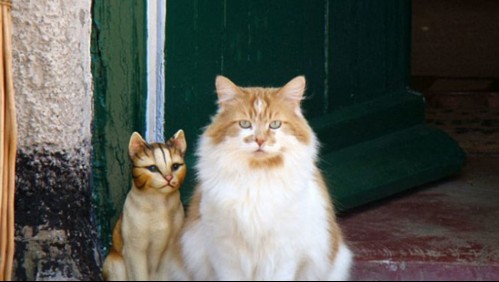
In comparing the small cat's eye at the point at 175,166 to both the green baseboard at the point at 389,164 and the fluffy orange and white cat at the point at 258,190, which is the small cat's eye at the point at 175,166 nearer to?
the fluffy orange and white cat at the point at 258,190

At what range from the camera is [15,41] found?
12.6 ft

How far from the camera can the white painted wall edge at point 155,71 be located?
13.3ft

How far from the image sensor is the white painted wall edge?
4.05 meters

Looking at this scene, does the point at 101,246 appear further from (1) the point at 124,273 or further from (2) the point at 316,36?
(2) the point at 316,36

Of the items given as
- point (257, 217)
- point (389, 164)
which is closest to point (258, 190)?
point (257, 217)

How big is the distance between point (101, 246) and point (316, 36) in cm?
132

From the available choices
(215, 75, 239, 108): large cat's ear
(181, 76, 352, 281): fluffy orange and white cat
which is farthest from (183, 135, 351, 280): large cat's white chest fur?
(215, 75, 239, 108): large cat's ear

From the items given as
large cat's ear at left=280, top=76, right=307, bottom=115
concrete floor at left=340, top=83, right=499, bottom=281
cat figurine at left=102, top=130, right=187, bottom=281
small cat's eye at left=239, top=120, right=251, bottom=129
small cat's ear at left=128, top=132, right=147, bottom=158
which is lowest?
concrete floor at left=340, top=83, right=499, bottom=281

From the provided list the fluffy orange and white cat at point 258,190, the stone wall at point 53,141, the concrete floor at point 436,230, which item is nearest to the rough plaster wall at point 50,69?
the stone wall at point 53,141

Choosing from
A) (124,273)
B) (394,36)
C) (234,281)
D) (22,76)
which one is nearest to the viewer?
(234,281)

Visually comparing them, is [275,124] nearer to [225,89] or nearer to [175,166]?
[225,89]

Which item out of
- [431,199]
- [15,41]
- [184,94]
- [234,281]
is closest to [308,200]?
[234,281]

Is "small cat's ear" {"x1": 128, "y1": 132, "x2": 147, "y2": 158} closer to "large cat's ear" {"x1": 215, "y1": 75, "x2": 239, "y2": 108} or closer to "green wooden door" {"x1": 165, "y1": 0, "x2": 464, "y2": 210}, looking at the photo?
"large cat's ear" {"x1": 215, "y1": 75, "x2": 239, "y2": 108}

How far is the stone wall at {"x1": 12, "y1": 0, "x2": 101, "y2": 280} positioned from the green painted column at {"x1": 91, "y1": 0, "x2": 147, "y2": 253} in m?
0.04
